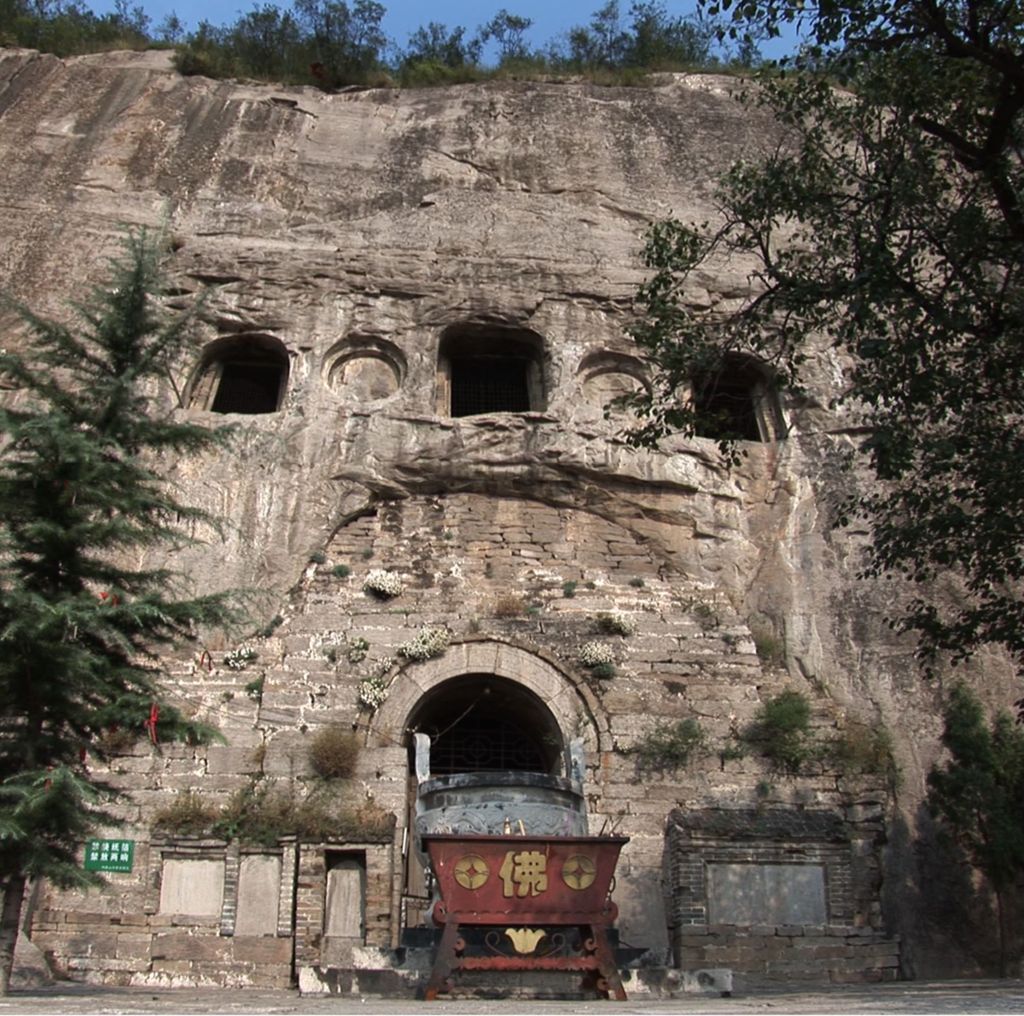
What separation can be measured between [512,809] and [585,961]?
1.44m

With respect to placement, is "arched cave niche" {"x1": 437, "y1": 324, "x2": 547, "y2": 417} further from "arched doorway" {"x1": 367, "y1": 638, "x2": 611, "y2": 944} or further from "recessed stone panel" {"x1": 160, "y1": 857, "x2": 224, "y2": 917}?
"recessed stone panel" {"x1": 160, "y1": 857, "x2": 224, "y2": 917}

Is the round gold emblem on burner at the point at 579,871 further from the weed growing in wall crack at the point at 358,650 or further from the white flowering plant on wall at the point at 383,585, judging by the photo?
the white flowering plant on wall at the point at 383,585

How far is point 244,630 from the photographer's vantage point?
1308cm

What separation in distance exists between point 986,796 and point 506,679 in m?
5.07

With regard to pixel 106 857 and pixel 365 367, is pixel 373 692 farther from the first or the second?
pixel 365 367

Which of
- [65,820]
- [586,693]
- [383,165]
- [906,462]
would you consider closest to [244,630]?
[586,693]

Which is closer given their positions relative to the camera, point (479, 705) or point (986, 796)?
point (986, 796)

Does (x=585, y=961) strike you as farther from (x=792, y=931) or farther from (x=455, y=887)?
(x=792, y=931)

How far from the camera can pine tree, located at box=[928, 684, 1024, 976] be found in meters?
11.8

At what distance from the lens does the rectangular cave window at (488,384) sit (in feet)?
54.3

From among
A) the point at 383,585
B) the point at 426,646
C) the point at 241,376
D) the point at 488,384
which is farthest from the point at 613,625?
the point at 241,376

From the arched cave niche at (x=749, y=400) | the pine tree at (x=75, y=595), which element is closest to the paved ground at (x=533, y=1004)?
the pine tree at (x=75, y=595)

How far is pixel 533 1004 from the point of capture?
7.37 m

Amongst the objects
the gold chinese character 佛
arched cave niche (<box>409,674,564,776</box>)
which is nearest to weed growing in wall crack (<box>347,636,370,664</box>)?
arched cave niche (<box>409,674,564,776</box>)
